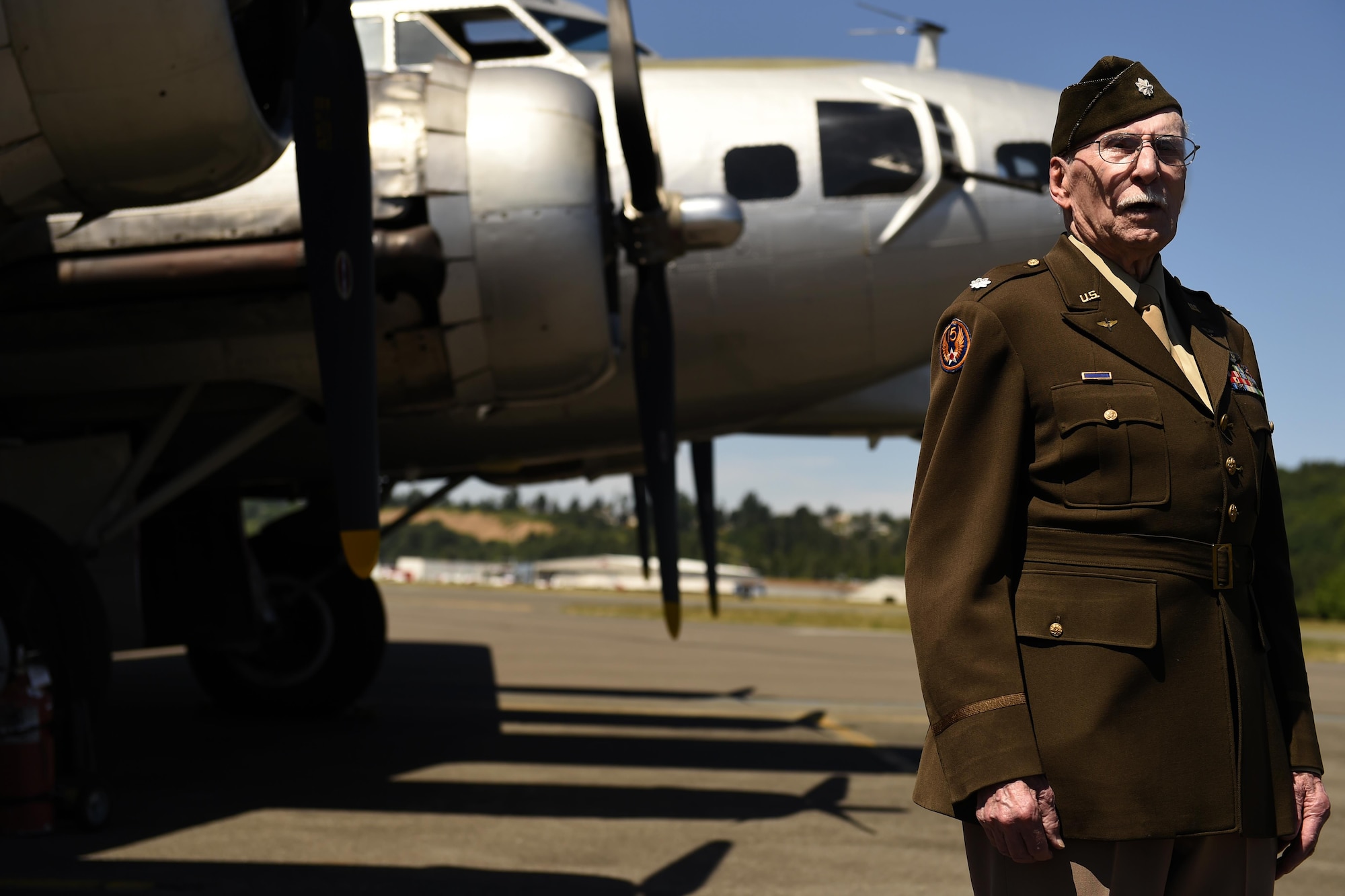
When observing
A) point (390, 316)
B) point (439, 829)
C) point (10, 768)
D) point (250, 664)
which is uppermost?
point (390, 316)

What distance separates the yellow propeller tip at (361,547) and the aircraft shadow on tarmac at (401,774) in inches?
50.6

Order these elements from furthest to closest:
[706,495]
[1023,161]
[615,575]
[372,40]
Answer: [615,575]
[706,495]
[1023,161]
[372,40]

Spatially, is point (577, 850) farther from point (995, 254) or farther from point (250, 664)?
point (250, 664)

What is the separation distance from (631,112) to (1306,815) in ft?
19.2

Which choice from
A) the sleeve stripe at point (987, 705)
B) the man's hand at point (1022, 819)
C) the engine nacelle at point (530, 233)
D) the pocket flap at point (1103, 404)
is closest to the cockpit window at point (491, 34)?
the engine nacelle at point (530, 233)

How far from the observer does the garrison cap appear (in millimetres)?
2301

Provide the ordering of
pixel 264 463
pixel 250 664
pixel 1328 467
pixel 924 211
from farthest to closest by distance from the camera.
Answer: pixel 1328 467, pixel 250 664, pixel 264 463, pixel 924 211

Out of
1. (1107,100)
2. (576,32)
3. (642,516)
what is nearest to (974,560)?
(1107,100)

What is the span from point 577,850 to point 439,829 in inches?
32.6

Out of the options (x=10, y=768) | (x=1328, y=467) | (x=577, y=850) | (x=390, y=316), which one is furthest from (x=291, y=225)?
(x=1328, y=467)

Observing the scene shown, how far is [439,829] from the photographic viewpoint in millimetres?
6352

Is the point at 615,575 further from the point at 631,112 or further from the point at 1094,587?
the point at 1094,587

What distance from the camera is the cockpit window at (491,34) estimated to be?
8.77m

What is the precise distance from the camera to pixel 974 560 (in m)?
2.15
